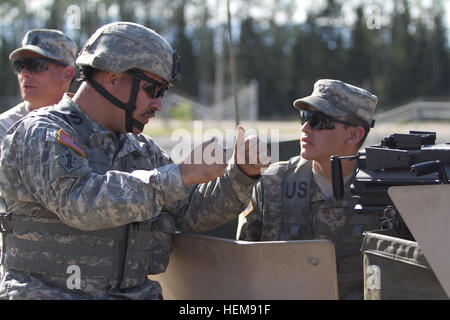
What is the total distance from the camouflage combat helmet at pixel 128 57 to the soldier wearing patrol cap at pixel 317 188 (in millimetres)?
868

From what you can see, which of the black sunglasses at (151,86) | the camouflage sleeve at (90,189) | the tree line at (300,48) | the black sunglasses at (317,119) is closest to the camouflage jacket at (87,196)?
the camouflage sleeve at (90,189)

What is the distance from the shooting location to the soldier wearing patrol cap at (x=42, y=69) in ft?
12.7

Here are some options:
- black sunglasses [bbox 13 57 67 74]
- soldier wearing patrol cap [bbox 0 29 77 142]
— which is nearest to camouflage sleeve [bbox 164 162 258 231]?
soldier wearing patrol cap [bbox 0 29 77 142]

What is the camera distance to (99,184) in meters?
2.12

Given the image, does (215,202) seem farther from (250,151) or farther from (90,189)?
(90,189)

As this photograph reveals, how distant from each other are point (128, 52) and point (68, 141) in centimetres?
42

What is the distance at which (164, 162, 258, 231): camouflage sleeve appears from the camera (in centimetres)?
254

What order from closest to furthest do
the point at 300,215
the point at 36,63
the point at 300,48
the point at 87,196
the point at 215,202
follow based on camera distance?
the point at 87,196 → the point at 215,202 → the point at 300,215 → the point at 36,63 → the point at 300,48

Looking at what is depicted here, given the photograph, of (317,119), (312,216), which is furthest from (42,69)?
(312,216)

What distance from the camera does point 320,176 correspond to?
3238 mm

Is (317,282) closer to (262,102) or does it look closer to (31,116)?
(31,116)

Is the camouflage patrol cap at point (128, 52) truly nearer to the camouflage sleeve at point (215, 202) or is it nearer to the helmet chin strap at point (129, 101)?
the helmet chin strap at point (129, 101)

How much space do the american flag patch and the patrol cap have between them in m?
1.24

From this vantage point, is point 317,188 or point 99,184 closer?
point 99,184
